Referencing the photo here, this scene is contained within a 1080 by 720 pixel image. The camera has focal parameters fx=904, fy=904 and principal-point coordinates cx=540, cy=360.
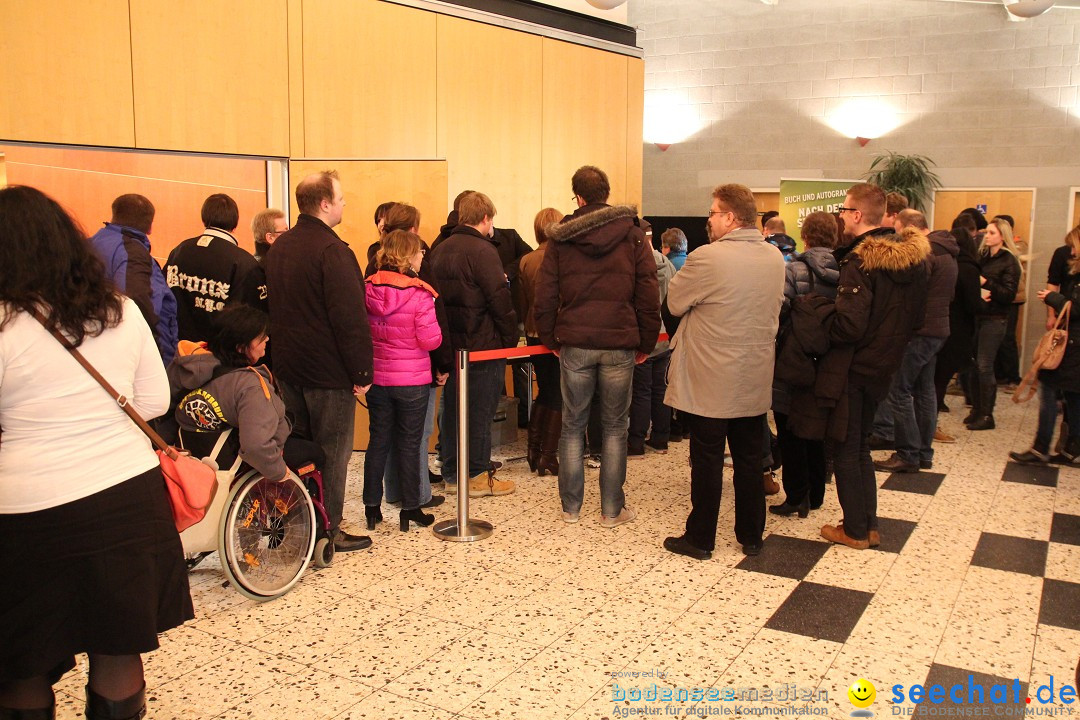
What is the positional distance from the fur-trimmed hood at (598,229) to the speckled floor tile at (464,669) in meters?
1.80

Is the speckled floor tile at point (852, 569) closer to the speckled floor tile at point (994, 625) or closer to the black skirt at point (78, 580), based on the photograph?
the speckled floor tile at point (994, 625)

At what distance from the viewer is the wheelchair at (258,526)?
10.8ft

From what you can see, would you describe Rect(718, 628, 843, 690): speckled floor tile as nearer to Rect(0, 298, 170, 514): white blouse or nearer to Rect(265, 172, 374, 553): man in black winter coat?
Rect(265, 172, 374, 553): man in black winter coat

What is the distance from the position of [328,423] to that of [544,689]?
157 centimetres

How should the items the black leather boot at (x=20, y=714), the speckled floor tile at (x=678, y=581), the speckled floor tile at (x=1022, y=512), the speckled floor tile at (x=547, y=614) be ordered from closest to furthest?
the black leather boot at (x=20, y=714) < the speckled floor tile at (x=547, y=614) < the speckled floor tile at (x=678, y=581) < the speckled floor tile at (x=1022, y=512)

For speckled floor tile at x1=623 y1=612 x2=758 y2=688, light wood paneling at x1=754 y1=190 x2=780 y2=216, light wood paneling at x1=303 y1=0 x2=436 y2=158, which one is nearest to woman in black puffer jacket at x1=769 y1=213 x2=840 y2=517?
speckled floor tile at x1=623 y1=612 x2=758 y2=688

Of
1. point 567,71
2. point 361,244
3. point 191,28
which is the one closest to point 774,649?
point 361,244

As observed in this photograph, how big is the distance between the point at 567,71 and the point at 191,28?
11.2ft

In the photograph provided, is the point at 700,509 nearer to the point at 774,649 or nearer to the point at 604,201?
the point at 774,649

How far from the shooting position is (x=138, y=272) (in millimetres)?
4020

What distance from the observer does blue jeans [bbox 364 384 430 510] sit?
4.13m

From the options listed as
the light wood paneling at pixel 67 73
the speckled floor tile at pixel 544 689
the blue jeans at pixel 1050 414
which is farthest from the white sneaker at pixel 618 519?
the light wood paneling at pixel 67 73

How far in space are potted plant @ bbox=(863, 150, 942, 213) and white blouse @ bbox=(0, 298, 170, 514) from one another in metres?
8.53

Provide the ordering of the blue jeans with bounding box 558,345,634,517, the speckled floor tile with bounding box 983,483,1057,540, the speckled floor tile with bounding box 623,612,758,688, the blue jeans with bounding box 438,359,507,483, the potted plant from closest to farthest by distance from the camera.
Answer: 1. the speckled floor tile with bounding box 623,612,758,688
2. the blue jeans with bounding box 558,345,634,517
3. the speckled floor tile with bounding box 983,483,1057,540
4. the blue jeans with bounding box 438,359,507,483
5. the potted plant
